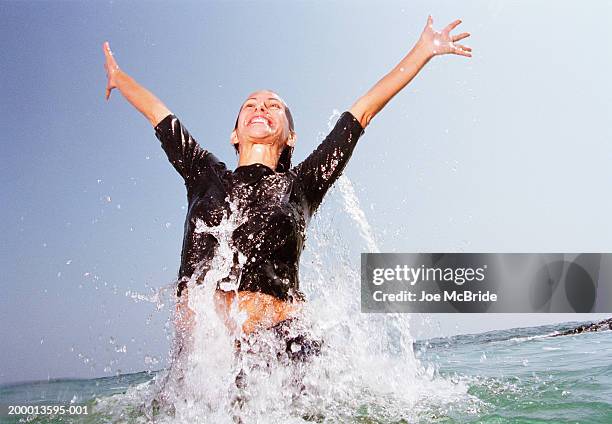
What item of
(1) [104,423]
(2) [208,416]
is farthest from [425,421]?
(1) [104,423]

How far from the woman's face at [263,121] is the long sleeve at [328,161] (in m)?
0.29

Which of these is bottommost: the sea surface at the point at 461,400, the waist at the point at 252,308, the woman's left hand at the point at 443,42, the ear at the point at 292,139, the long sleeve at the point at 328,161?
the sea surface at the point at 461,400

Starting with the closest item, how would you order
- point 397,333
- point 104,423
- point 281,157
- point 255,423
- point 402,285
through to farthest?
point 255,423 < point 104,423 < point 281,157 < point 397,333 < point 402,285

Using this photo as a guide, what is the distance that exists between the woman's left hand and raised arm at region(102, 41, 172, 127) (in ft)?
5.81

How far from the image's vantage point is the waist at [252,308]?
2.81m

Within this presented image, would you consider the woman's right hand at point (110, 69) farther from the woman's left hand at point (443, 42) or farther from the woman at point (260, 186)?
the woman's left hand at point (443, 42)

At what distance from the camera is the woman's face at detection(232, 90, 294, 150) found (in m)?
3.45

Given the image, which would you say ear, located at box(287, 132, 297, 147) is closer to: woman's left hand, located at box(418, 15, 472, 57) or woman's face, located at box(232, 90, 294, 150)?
woman's face, located at box(232, 90, 294, 150)

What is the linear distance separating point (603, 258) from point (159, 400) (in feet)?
30.8

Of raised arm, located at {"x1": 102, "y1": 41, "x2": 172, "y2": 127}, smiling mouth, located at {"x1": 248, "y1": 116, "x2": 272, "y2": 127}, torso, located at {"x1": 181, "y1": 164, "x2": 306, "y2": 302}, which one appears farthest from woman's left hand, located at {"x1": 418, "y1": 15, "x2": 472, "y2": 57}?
raised arm, located at {"x1": 102, "y1": 41, "x2": 172, "y2": 127}

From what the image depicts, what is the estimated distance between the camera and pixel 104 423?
10.0ft

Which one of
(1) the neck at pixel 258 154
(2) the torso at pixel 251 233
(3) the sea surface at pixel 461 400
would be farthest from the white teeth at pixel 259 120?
(3) the sea surface at pixel 461 400

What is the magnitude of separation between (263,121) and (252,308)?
1248 mm

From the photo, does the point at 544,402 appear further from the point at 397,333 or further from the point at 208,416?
the point at 208,416
